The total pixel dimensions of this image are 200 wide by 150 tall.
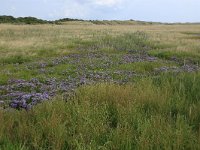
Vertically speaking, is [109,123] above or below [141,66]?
above

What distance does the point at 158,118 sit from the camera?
6.62 metres

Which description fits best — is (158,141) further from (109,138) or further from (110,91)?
(110,91)

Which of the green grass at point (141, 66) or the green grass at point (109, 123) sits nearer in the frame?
the green grass at point (109, 123)

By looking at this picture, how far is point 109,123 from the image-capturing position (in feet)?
22.3

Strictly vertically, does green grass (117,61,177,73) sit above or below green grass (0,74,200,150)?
below

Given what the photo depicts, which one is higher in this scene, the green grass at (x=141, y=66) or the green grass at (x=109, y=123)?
the green grass at (x=109, y=123)

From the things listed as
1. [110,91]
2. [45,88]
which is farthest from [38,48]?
[110,91]

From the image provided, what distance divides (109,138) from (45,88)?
206 inches

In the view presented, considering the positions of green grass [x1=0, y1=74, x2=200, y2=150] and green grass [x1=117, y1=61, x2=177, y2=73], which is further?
green grass [x1=117, y1=61, x2=177, y2=73]

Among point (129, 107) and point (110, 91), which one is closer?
point (129, 107)

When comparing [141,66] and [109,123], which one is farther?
[141,66]

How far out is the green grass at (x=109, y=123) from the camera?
5.66 m

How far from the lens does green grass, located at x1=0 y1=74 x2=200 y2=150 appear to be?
18.6 feet

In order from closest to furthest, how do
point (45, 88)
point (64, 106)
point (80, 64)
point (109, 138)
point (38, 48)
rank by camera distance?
point (109, 138) → point (64, 106) → point (45, 88) → point (80, 64) → point (38, 48)
